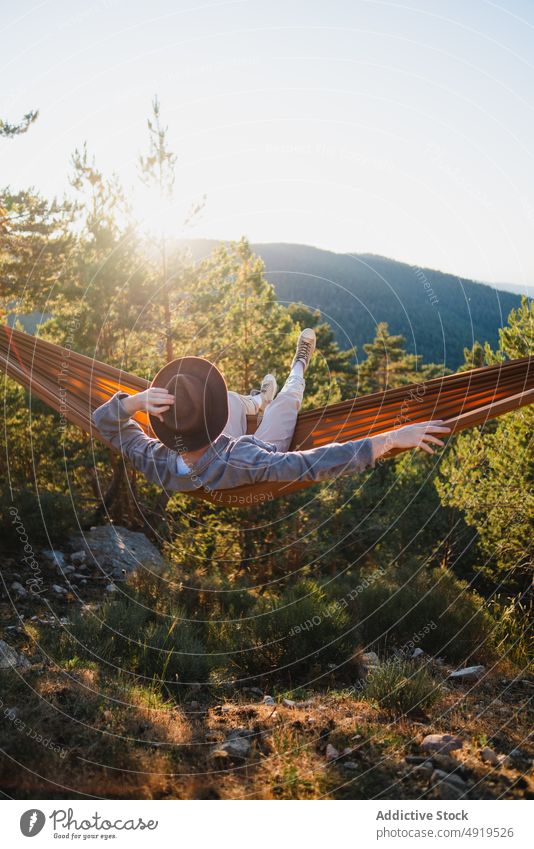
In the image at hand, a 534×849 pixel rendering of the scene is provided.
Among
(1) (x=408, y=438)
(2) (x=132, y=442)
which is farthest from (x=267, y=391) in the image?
(1) (x=408, y=438)

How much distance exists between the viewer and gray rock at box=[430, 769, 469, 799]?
9.10 feet

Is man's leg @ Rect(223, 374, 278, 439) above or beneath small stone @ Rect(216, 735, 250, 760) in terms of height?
above

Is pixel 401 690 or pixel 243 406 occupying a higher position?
pixel 243 406

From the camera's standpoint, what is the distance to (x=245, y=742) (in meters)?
3.16

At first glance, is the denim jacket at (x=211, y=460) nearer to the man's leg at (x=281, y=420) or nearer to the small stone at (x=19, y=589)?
the man's leg at (x=281, y=420)

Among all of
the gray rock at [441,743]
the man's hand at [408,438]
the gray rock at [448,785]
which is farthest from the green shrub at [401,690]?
the man's hand at [408,438]

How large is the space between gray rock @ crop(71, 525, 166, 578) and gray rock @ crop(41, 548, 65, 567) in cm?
41

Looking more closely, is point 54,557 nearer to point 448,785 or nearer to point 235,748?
point 235,748

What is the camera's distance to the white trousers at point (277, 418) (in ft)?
13.4

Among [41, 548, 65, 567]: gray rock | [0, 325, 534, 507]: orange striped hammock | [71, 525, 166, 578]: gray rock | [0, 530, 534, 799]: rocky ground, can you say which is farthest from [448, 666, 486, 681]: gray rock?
[41, 548, 65, 567]: gray rock

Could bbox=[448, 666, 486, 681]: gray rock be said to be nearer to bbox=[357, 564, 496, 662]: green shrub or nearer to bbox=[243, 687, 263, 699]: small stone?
bbox=[357, 564, 496, 662]: green shrub

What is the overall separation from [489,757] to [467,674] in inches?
59.2

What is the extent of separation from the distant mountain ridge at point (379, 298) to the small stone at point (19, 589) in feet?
50.2

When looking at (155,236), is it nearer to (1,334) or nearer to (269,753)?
(1,334)
